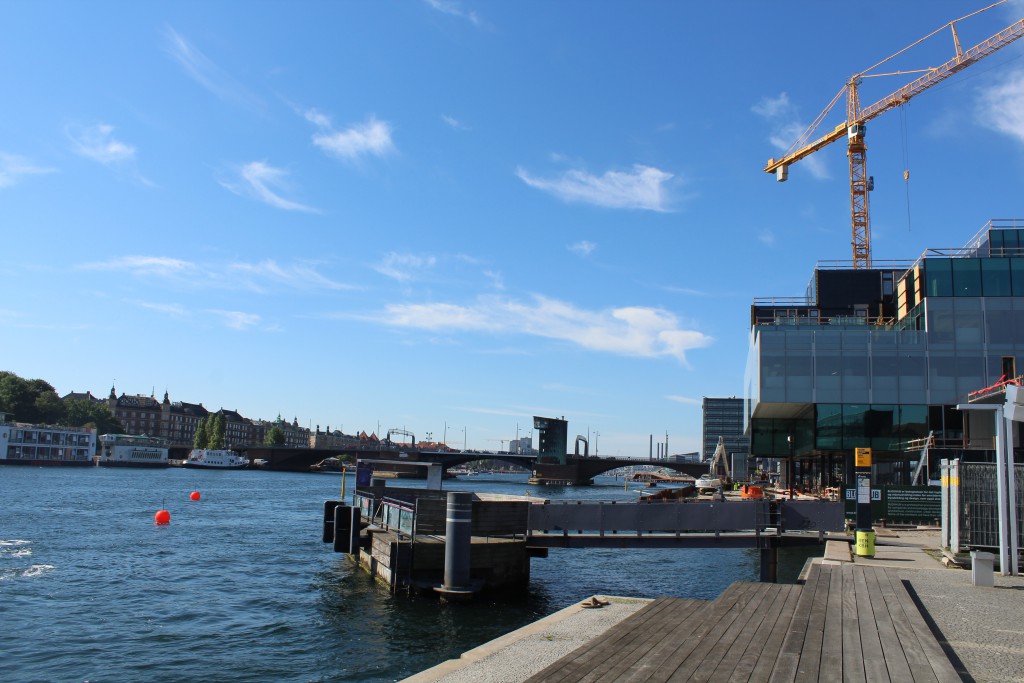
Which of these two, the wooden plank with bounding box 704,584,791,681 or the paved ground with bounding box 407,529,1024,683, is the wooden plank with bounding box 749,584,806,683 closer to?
the wooden plank with bounding box 704,584,791,681

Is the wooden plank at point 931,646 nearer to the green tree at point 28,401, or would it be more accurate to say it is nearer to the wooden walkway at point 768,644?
the wooden walkway at point 768,644

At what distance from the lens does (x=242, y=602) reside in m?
25.2

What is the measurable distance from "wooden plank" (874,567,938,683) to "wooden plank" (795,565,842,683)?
1024mm

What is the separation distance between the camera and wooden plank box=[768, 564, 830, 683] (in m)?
9.11

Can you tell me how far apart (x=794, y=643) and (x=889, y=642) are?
4.43 ft

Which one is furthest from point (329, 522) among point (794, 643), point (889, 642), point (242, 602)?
point (889, 642)

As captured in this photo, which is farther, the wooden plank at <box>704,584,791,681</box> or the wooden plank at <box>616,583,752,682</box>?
the wooden plank at <box>704,584,791,681</box>

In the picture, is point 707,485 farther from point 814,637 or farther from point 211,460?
point 211,460

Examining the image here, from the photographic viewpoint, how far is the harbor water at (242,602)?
18.2 meters

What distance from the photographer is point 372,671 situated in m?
17.3

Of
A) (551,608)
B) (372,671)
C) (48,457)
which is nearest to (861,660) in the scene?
(372,671)

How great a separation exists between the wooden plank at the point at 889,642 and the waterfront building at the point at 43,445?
169m

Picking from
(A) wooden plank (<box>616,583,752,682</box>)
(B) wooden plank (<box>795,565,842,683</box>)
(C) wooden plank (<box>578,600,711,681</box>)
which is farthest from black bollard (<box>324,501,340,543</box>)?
(A) wooden plank (<box>616,583,752,682</box>)

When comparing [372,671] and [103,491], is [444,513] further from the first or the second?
[103,491]
